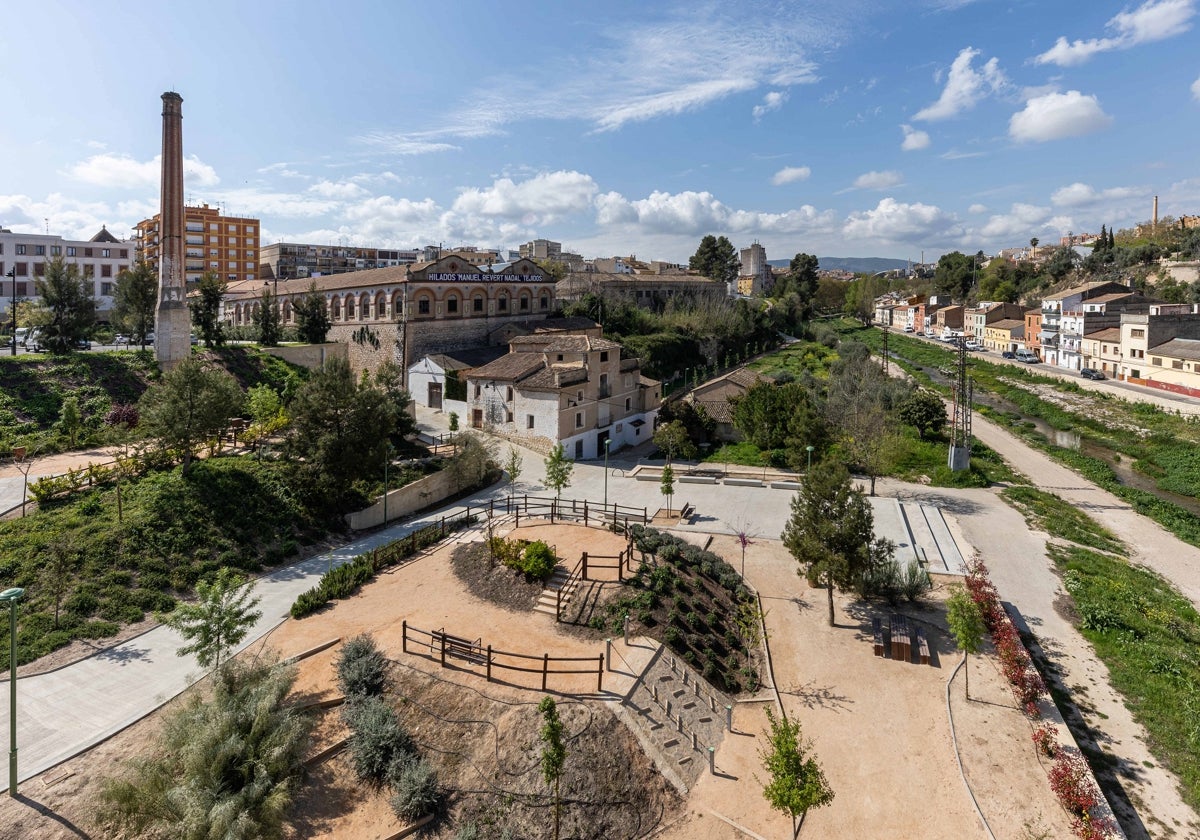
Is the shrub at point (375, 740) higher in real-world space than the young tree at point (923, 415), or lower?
lower

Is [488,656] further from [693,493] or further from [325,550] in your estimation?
[693,493]

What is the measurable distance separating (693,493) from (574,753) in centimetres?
1828

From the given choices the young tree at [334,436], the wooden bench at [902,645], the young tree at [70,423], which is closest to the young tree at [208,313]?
the young tree at [70,423]

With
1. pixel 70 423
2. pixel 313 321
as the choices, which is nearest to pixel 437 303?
pixel 313 321

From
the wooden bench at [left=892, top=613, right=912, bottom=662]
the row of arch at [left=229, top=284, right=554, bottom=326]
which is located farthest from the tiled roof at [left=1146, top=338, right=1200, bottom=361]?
the row of arch at [left=229, top=284, right=554, bottom=326]

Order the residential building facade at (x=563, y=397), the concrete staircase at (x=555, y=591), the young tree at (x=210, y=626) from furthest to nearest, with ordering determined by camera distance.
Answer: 1. the residential building facade at (x=563, y=397)
2. the concrete staircase at (x=555, y=591)
3. the young tree at (x=210, y=626)

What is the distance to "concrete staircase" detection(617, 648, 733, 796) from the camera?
12.0 m

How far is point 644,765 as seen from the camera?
11.8m

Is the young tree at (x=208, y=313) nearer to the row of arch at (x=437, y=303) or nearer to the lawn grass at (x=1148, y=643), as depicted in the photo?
the row of arch at (x=437, y=303)

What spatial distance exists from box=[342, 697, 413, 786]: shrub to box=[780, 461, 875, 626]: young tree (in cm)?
1094

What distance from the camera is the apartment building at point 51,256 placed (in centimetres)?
5972

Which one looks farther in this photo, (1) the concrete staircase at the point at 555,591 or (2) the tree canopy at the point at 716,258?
(2) the tree canopy at the point at 716,258

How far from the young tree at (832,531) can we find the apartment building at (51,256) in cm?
6381

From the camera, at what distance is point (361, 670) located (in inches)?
528
